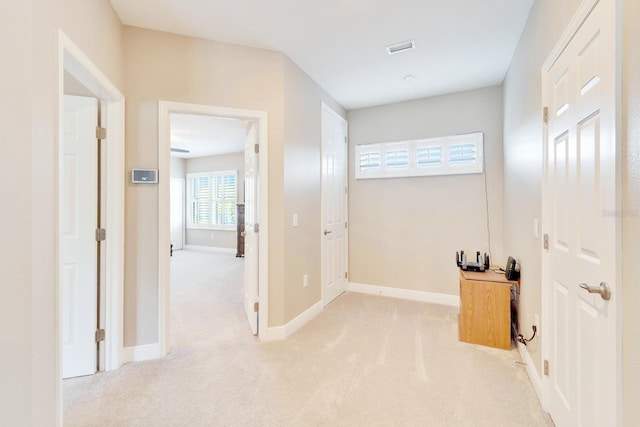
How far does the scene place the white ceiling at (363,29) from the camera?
208cm

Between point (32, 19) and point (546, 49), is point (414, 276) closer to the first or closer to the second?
point (546, 49)

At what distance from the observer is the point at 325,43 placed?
2557 mm

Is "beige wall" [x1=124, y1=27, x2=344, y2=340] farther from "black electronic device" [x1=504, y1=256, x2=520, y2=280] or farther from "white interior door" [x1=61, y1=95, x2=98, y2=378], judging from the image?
"black electronic device" [x1=504, y1=256, x2=520, y2=280]

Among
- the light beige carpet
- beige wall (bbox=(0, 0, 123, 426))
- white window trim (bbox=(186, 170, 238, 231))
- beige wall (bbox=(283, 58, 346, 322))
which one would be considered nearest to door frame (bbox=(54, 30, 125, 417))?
the light beige carpet

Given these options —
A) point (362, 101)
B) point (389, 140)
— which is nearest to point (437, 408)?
point (389, 140)

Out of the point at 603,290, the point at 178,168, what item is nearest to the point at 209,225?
the point at 178,168

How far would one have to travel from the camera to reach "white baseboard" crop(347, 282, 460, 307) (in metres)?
3.61

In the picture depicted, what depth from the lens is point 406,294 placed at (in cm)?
386

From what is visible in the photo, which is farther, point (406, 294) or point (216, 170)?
point (216, 170)

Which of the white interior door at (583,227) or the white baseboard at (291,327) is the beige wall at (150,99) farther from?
the white interior door at (583,227)

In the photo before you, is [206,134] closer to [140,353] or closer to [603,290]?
[140,353]

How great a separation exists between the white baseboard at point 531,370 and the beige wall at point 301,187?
1.99 meters

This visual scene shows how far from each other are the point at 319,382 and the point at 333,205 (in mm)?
2219

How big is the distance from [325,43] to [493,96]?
2195mm
